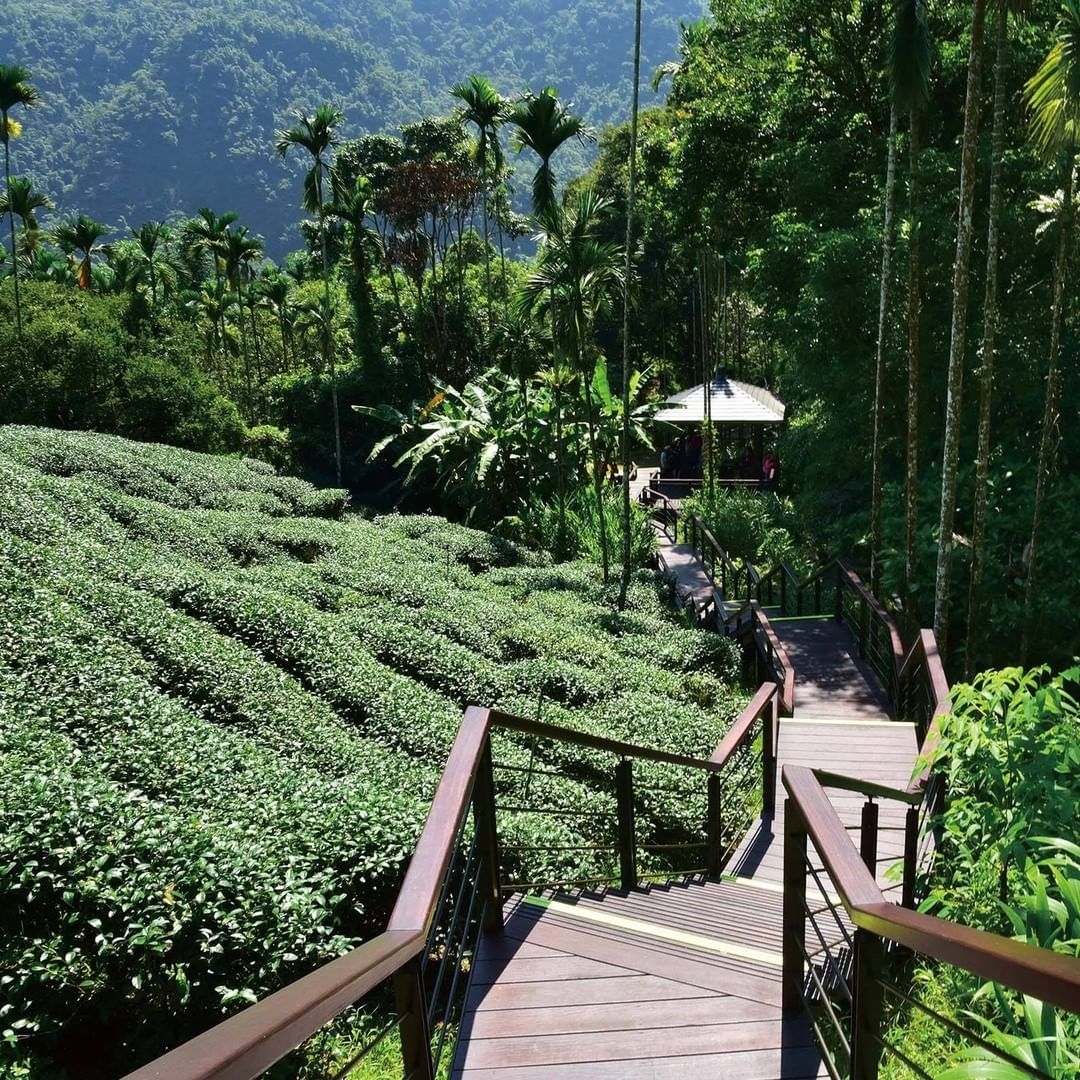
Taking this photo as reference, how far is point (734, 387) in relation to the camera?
25.1 meters

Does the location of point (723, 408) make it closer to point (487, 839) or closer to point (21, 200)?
point (487, 839)

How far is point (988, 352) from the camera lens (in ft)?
34.7

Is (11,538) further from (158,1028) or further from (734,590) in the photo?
(734,590)

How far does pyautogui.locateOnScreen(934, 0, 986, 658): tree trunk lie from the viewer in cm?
946

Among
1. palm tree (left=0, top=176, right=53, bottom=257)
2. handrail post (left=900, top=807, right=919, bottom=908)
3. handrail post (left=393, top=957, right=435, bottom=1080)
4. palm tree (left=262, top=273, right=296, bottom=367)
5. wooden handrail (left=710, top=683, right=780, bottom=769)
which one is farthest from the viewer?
palm tree (left=262, top=273, right=296, bottom=367)

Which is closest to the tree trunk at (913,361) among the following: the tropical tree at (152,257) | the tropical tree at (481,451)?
the tropical tree at (481,451)

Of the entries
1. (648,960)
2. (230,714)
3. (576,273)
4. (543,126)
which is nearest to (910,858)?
(648,960)

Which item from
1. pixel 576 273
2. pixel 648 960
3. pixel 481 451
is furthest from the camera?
pixel 481 451

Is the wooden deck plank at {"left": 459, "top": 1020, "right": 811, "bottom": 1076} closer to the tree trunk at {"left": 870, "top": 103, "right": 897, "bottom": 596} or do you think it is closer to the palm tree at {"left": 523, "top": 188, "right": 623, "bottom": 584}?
the tree trunk at {"left": 870, "top": 103, "right": 897, "bottom": 596}

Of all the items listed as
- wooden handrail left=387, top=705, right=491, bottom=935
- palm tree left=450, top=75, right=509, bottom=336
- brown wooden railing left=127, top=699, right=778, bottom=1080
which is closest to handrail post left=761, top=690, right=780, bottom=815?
brown wooden railing left=127, top=699, right=778, bottom=1080

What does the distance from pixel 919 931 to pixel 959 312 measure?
10051mm

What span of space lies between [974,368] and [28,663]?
12.5m

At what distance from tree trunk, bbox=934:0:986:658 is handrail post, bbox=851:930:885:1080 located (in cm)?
934

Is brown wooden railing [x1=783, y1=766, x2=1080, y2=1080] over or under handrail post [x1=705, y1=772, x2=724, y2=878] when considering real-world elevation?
over
